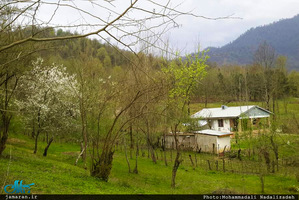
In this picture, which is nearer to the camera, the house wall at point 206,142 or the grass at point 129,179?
the grass at point 129,179

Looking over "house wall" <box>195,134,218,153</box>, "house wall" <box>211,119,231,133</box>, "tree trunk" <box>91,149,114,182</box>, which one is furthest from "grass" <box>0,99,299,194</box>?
"house wall" <box>211,119,231,133</box>

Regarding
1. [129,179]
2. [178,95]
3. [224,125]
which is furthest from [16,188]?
[224,125]

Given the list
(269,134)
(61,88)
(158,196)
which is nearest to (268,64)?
(269,134)

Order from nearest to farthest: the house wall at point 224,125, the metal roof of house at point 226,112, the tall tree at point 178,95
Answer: the tall tree at point 178,95 < the metal roof of house at point 226,112 < the house wall at point 224,125

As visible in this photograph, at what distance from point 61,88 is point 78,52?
5503 millimetres

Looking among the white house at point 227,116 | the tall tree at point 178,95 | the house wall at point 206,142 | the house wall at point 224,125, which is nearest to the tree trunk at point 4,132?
the tall tree at point 178,95

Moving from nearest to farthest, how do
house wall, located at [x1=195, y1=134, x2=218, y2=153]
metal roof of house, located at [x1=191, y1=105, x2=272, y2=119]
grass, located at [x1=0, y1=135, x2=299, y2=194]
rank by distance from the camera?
grass, located at [x1=0, y1=135, x2=299, y2=194] → house wall, located at [x1=195, y1=134, x2=218, y2=153] → metal roof of house, located at [x1=191, y1=105, x2=272, y2=119]

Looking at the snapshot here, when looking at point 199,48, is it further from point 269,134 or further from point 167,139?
point 167,139

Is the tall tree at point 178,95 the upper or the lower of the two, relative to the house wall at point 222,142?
upper

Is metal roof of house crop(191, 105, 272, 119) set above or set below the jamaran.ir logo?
above

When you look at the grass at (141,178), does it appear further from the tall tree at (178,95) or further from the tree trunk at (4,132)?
the tall tree at (178,95)

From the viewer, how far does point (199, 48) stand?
15.7m

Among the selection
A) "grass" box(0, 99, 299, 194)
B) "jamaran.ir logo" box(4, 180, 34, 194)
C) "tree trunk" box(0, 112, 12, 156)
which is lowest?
"grass" box(0, 99, 299, 194)

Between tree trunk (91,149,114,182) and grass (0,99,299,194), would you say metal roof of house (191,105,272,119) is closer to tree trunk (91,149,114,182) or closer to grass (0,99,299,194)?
grass (0,99,299,194)
